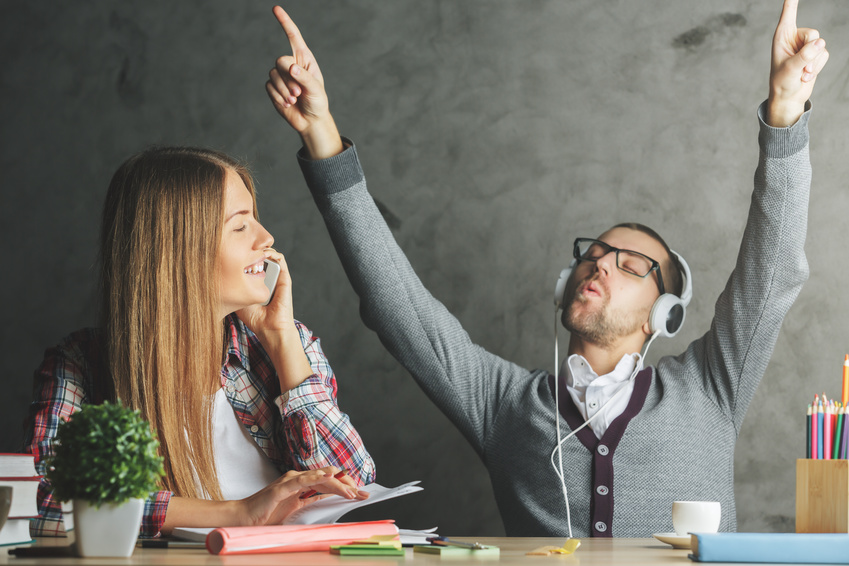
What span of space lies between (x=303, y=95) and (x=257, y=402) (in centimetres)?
70

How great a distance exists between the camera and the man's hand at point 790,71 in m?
1.76

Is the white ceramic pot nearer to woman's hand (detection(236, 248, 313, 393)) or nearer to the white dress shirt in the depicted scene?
woman's hand (detection(236, 248, 313, 393))

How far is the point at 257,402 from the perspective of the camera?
167cm

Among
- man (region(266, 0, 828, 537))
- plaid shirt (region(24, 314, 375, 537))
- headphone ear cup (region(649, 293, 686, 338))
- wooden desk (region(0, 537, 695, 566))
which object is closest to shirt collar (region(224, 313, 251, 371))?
plaid shirt (region(24, 314, 375, 537))

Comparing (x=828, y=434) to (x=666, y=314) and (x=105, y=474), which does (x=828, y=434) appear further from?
(x=105, y=474)

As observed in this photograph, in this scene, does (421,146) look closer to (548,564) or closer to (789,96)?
(789,96)

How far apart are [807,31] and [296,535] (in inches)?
60.7

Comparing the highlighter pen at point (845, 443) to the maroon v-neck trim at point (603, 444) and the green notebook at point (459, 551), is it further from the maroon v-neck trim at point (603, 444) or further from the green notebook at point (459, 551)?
the maroon v-neck trim at point (603, 444)

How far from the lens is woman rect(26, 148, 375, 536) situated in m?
1.50

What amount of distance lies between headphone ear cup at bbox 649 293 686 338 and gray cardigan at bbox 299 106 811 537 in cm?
8

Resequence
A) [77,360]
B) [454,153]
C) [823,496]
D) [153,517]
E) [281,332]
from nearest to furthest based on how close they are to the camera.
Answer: [823,496] → [153,517] → [77,360] → [281,332] → [454,153]

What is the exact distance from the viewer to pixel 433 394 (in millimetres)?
2082

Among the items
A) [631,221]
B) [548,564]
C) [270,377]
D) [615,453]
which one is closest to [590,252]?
[631,221]

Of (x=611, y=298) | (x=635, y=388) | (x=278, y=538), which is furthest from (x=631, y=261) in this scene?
(x=278, y=538)
